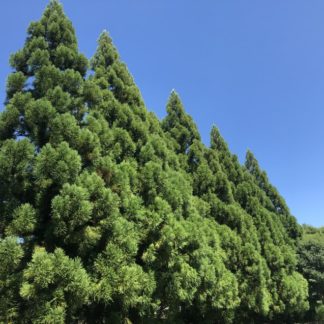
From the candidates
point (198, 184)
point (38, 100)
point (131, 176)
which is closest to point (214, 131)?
point (198, 184)

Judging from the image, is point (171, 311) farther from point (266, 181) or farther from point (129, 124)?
point (266, 181)

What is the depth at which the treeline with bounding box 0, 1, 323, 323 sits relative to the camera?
509 centimetres

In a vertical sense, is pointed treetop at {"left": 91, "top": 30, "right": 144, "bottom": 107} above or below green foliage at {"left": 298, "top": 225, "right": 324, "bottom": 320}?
above

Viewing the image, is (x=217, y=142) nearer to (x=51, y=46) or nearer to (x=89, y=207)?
(x=51, y=46)

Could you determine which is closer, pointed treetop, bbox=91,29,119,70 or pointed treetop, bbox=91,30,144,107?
pointed treetop, bbox=91,30,144,107

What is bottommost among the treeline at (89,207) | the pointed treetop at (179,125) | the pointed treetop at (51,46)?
the treeline at (89,207)

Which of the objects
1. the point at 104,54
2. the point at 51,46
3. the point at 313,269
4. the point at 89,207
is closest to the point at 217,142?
the point at 104,54

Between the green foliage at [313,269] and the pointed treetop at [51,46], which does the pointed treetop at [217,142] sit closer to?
the pointed treetop at [51,46]

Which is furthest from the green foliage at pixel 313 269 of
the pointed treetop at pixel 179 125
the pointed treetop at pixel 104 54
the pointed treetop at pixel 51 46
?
the pointed treetop at pixel 51 46

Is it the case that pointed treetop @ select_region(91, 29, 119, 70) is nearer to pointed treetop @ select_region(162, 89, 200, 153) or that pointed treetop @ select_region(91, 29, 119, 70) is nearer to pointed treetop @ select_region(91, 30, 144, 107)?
pointed treetop @ select_region(91, 30, 144, 107)

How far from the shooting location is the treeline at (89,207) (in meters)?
5.09

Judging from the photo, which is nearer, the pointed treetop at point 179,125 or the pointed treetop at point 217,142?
the pointed treetop at point 179,125

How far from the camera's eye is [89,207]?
17.9ft

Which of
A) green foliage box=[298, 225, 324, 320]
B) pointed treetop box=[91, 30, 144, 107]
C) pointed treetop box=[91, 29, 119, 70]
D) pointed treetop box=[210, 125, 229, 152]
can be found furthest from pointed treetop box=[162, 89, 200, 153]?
green foliage box=[298, 225, 324, 320]
